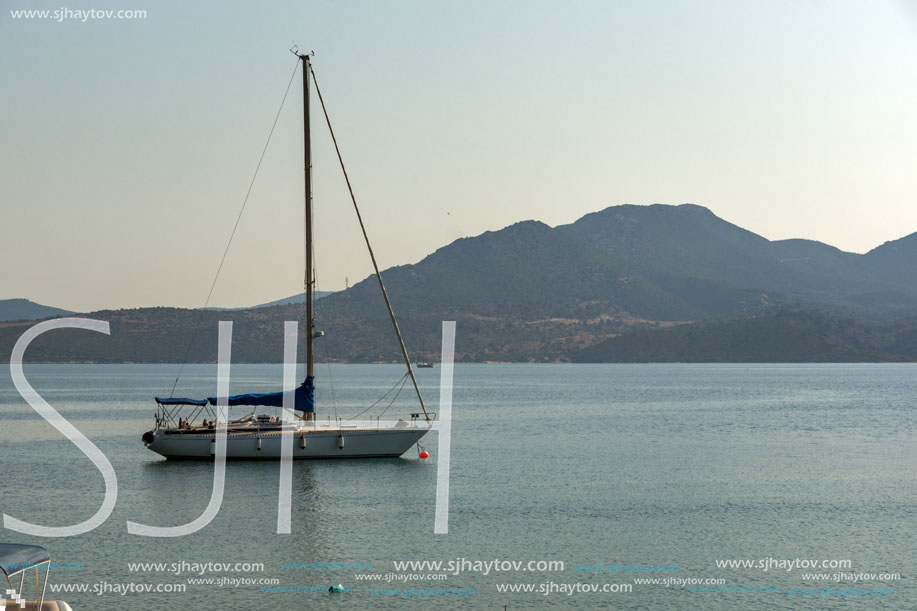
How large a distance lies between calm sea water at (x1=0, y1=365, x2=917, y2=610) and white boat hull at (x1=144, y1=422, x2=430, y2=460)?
2.36ft

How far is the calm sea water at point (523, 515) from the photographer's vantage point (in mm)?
25266

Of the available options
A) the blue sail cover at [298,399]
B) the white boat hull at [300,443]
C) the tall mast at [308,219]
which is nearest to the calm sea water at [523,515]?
the white boat hull at [300,443]

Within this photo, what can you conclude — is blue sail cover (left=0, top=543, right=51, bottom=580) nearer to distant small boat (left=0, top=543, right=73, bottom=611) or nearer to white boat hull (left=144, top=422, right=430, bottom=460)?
distant small boat (left=0, top=543, right=73, bottom=611)

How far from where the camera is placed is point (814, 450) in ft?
186

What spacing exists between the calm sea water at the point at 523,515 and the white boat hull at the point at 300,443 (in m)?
0.72

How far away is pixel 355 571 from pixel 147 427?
1852 inches

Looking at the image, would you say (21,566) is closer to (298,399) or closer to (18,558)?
(18,558)

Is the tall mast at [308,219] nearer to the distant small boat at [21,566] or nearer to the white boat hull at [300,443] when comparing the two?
the white boat hull at [300,443]

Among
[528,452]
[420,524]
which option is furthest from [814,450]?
[420,524]

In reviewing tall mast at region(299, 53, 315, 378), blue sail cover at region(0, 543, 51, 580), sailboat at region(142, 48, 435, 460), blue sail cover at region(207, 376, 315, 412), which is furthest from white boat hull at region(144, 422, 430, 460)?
blue sail cover at region(0, 543, 51, 580)

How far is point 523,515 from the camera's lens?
113ft

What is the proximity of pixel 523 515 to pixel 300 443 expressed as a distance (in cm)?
1390

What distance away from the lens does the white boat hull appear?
4456cm

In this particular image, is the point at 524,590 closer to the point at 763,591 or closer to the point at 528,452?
the point at 763,591
